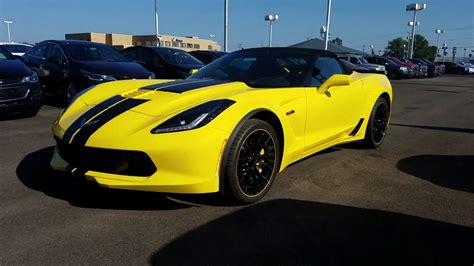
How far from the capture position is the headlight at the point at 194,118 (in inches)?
120

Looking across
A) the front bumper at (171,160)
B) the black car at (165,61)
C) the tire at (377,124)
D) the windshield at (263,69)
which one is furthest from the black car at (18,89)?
the tire at (377,124)

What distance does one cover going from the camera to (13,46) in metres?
16.5

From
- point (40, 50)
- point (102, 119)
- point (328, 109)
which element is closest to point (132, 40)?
point (40, 50)

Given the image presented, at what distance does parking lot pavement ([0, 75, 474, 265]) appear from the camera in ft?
8.54

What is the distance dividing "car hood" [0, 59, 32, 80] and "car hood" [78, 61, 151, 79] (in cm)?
115

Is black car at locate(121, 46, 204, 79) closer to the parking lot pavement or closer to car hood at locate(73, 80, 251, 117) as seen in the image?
the parking lot pavement

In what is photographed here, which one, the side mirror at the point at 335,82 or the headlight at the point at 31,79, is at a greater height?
the side mirror at the point at 335,82

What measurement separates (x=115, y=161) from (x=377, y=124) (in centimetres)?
371

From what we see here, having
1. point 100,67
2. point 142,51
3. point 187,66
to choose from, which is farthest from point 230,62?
point 142,51

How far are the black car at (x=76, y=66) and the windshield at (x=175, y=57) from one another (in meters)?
1.80

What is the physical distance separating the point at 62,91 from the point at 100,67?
3.07ft

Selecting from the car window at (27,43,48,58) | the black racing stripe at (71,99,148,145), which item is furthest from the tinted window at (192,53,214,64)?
the black racing stripe at (71,99,148,145)

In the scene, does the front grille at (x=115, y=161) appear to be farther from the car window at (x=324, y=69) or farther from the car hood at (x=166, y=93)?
the car window at (x=324, y=69)

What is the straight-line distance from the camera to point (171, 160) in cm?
297
